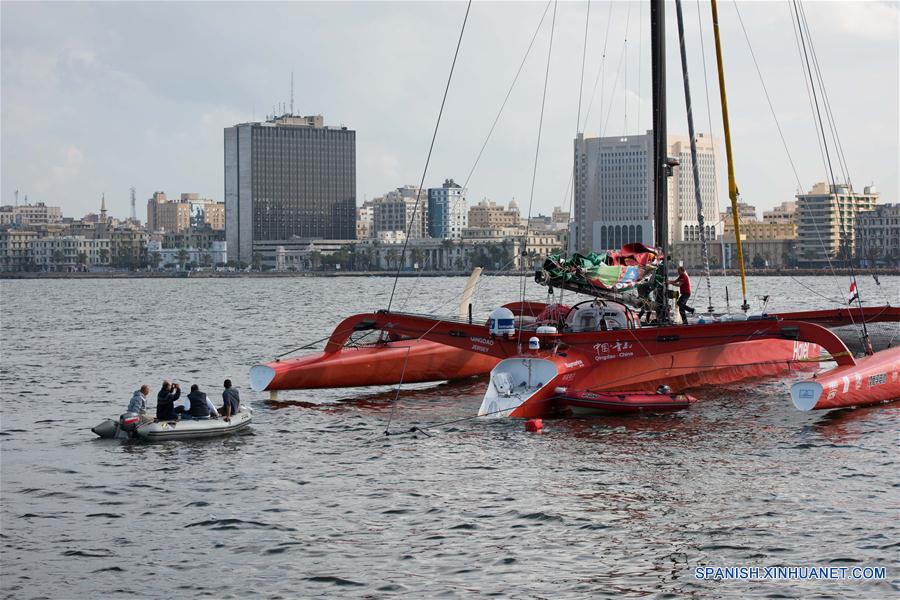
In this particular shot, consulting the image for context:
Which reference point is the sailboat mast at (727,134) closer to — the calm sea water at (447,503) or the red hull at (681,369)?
the red hull at (681,369)

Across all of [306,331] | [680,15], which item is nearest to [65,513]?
[680,15]

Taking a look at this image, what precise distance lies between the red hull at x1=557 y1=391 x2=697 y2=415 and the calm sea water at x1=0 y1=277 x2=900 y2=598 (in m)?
0.29

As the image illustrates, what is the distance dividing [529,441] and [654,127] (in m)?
10.2

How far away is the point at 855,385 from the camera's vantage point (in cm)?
2106

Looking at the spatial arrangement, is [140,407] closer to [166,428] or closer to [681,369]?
[166,428]

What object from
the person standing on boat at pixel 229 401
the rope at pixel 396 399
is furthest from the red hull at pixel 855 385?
the person standing on boat at pixel 229 401

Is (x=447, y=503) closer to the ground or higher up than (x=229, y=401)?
closer to the ground

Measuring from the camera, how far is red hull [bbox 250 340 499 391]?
23.9 metres

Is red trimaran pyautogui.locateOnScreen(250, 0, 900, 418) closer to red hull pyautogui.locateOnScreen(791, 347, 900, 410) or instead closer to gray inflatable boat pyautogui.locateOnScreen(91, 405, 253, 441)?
red hull pyautogui.locateOnScreen(791, 347, 900, 410)

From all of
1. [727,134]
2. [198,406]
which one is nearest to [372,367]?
[198,406]

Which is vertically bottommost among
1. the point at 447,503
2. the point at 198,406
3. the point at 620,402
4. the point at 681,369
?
the point at 447,503

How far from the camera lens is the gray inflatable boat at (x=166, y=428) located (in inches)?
749

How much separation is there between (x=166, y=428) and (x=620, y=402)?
26.0ft

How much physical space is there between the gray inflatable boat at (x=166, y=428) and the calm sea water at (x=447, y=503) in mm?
252
